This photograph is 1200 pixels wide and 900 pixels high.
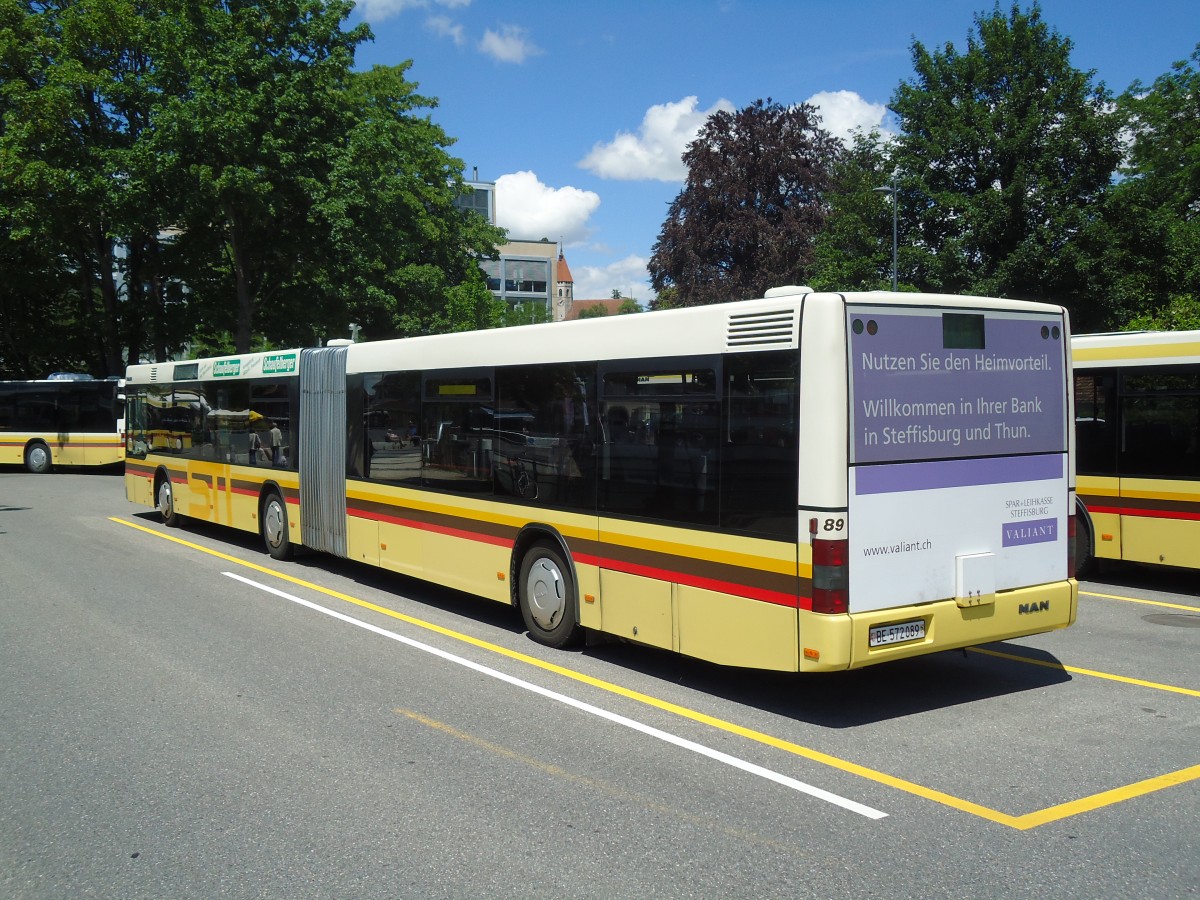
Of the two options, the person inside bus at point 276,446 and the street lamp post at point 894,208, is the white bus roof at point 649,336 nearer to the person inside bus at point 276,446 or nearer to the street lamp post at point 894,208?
the person inside bus at point 276,446

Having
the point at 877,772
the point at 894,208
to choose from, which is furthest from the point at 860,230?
the point at 877,772

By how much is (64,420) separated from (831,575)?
3213 centimetres

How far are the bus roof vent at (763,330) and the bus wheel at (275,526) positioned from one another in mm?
8798

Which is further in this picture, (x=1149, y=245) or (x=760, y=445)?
(x=1149, y=245)

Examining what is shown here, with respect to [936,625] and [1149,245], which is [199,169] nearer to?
[936,625]

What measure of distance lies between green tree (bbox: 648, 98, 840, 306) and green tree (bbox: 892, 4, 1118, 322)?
721cm

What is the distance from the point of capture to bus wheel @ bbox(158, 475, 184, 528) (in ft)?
59.3

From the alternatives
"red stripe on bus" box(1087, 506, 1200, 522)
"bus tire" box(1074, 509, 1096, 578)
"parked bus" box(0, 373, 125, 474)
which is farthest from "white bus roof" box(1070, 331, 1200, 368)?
"parked bus" box(0, 373, 125, 474)

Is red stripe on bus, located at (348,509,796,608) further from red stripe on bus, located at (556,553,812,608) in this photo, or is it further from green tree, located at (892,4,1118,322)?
green tree, located at (892,4,1118,322)

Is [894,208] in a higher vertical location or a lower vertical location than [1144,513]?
higher

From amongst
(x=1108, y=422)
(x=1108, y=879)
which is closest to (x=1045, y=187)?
(x=1108, y=422)

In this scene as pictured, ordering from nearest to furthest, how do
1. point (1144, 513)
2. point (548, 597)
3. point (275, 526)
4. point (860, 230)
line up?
1. point (548, 597)
2. point (1144, 513)
3. point (275, 526)
4. point (860, 230)

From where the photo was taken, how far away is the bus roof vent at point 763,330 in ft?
21.3

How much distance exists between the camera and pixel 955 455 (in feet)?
22.6
